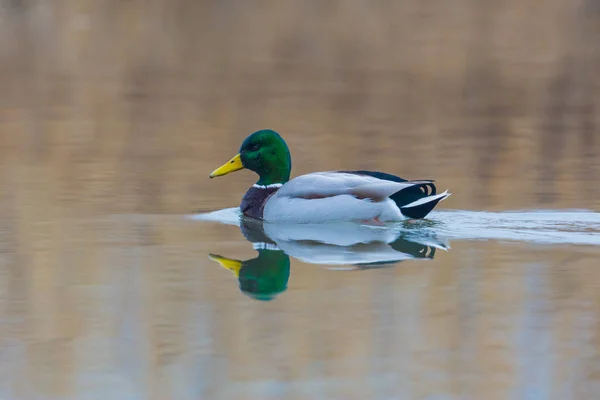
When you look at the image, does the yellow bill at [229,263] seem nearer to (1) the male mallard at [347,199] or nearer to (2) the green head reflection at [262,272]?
(2) the green head reflection at [262,272]

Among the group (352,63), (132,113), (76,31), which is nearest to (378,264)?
(132,113)

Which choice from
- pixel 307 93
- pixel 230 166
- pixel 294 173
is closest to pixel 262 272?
pixel 230 166

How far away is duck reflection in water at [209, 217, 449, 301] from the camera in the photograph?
7.24 metres

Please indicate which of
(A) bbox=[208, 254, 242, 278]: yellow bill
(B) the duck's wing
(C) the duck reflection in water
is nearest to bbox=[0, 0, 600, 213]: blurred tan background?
(B) the duck's wing

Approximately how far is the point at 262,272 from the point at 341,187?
171cm

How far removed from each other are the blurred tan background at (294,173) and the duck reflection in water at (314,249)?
171 millimetres

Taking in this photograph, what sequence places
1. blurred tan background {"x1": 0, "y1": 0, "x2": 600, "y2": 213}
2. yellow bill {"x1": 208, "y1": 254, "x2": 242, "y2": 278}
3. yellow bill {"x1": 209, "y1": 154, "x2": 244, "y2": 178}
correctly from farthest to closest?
blurred tan background {"x1": 0, "y1": 0, "x2": 600, "y2": 213}
yellow bill {"x1": 209, "y1": 154, "x2": 244, "y2": 178}
yellow bill {"x1": 208, "y1": 254, "x2": 242, "y2": 278}

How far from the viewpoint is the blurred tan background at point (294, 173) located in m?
5.48

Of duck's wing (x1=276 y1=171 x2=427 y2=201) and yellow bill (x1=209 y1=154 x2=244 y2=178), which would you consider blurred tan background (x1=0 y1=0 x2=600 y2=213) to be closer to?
yellow bill (x1=209 y1=154 x2=244 y2=178)

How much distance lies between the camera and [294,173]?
437 inches

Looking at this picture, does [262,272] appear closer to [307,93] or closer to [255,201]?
[255,201]

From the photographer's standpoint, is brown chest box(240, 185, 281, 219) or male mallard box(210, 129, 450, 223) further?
brown chest box(240, 185, 281, 219)

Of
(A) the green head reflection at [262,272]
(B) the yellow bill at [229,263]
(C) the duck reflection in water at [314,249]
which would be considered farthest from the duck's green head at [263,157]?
(B) the yellow bill at [229,263]

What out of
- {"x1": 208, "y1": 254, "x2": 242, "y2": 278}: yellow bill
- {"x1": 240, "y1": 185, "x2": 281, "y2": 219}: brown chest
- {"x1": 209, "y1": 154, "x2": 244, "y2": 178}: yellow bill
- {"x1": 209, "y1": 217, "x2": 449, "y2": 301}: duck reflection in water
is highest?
{"x1": 209, "y1": 154, "x2": 244, "y2": 178}: yellow bill
